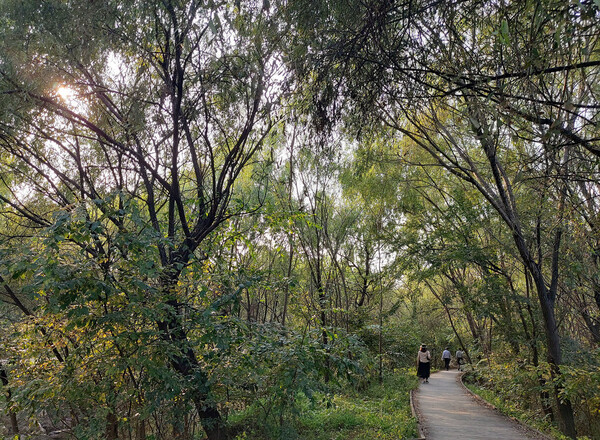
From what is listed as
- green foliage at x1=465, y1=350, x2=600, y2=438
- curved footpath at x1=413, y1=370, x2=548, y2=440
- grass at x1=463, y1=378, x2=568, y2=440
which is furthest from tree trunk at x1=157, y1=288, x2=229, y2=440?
grass at x1=463, y1=378, x2=568, y2=440

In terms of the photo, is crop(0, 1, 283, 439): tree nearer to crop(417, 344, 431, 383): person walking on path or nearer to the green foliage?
the green foliage

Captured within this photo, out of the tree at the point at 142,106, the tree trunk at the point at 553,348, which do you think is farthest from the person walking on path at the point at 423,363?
the tree at the point at 142,106

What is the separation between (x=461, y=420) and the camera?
394 inches

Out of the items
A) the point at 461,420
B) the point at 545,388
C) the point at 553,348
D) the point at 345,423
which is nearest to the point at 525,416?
the point at 461,420

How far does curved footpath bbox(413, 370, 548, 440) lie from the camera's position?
8.45 m

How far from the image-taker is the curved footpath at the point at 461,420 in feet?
27.7

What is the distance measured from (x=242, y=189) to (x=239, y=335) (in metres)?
9.55

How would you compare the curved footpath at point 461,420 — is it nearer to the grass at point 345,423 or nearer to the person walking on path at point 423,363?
the grass at point 345,423

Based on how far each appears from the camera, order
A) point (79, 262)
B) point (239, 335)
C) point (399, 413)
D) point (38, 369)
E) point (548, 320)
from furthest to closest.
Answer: point (399, 413)
point (548, 320)
point (38, 369)
point (239, 335)
point (79, 262)

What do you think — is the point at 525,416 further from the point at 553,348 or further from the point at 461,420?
the point at 553,348

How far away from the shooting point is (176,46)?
585 cm

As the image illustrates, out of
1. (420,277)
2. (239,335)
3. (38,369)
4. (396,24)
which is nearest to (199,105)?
(396,24)

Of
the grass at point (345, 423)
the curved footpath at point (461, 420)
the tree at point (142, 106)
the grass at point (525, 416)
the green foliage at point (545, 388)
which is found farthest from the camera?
the grass at point (525, 416)

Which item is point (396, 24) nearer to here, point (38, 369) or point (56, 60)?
point (56, 60)
